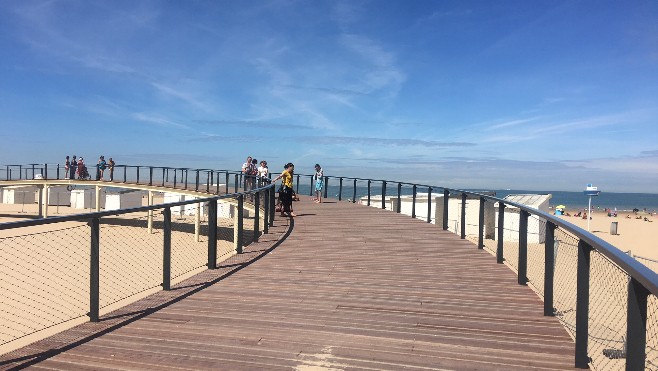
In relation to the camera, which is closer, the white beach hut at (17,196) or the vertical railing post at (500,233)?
the vertical railing post at (500,233)

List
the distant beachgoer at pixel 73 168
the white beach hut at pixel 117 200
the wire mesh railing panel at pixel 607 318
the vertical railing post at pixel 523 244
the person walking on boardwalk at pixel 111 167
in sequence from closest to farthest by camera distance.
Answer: the wire mesh railing panel at pixel 607 318, the vertical railing post at pixel 523 244, the person walking on boardwalk at pixel 111 167, the distant beachgoer at pixel 73 168, the white beach hut at pixel 117 200

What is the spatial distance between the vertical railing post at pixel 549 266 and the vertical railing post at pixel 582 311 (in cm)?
104

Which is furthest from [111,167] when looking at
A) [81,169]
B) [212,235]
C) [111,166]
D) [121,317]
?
[121,317]

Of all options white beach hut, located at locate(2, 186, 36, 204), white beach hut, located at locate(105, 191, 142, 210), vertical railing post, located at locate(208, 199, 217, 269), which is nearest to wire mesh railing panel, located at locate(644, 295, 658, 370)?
vertical railing post, located at locate(208, 199, 217, 269)

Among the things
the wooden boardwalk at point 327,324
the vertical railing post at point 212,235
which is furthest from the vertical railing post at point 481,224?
the vertical railing post at point 212,235

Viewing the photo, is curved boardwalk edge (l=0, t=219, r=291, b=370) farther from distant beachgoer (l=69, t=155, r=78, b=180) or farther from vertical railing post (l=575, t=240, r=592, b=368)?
distant beachgoer (l=69, t=155, r=78, b=180)

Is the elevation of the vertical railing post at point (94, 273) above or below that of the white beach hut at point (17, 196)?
above

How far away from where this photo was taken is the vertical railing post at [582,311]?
A: 10.6 ft

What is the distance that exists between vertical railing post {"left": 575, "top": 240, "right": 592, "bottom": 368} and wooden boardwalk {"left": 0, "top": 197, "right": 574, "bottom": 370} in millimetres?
112

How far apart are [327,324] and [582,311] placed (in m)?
2.09

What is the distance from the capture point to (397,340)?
12.6 feet

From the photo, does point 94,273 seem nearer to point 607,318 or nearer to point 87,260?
point 607,318

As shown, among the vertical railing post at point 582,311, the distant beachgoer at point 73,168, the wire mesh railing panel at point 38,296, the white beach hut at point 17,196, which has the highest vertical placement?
the distant beachgoer at point 73,168

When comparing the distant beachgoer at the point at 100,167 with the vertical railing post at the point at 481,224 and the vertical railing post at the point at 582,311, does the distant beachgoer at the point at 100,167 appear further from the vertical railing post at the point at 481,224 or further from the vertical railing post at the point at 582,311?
the vertical railing post at the point at 582,311
